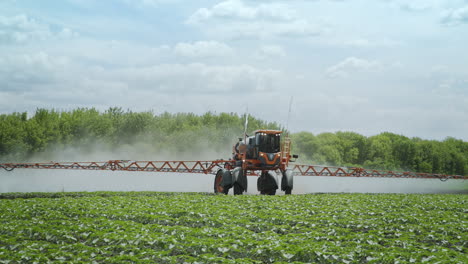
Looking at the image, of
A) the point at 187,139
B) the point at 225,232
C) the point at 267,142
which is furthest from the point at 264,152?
the point at 187,139

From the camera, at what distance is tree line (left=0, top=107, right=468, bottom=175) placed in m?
73.4

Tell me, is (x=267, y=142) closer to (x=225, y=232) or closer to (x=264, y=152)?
(x=264, y=152)

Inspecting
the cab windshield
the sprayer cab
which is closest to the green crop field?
the sprayer cab

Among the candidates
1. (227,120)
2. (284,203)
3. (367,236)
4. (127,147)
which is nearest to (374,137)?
(227,120)

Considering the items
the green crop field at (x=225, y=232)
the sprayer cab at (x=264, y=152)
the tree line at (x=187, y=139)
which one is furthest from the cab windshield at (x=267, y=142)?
the tree line at (x=187, y=139)

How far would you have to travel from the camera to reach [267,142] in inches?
1079

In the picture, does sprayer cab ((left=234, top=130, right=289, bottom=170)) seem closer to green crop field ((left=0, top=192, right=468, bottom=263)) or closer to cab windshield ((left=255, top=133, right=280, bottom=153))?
cab windshield ((left=255, top=133, right=280, bottom=153))

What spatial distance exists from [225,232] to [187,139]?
71663mm

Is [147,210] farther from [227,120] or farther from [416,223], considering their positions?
[227,120]

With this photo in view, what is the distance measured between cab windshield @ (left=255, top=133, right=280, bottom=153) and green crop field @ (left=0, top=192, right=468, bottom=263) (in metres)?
6.44

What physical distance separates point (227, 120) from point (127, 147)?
23123mm

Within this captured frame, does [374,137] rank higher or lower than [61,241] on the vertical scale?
higher

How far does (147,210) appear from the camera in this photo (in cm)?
1794

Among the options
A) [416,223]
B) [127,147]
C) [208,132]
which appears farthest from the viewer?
[208,132]
